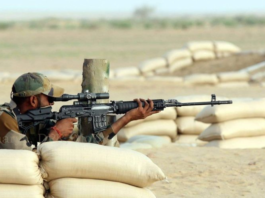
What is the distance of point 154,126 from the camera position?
895 cm

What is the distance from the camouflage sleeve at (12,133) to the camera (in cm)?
445

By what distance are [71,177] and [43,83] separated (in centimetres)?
70

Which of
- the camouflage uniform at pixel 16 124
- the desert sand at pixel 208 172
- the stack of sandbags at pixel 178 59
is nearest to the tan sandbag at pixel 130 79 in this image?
the stack of sandbags at pixel 178 59

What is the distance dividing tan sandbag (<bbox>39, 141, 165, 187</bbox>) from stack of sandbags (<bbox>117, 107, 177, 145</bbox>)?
14.0 feet

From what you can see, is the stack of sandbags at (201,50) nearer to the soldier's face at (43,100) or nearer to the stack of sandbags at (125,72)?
the stack of sandbags at (125,72)

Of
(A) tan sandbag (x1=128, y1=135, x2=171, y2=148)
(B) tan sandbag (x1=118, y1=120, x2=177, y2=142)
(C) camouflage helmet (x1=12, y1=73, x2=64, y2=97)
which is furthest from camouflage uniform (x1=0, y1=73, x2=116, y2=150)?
(B) tan sandbag (x1=118, y1=120, x2=177, y2=142)

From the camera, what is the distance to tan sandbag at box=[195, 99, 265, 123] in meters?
8.07

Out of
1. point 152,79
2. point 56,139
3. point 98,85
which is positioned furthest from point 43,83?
point 152,79

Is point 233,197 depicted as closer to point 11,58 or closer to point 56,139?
point 56,139

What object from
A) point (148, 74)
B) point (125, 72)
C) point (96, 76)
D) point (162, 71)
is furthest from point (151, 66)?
point (96, 76)

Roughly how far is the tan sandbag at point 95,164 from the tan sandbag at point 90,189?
32 mm

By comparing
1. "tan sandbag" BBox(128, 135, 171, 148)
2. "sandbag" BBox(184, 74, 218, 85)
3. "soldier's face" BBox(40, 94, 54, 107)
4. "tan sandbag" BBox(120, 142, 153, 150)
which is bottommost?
"tan sandbag" BBox(120, 142, 153, 150)

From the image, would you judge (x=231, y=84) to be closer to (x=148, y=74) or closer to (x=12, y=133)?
(x=148, y=74)

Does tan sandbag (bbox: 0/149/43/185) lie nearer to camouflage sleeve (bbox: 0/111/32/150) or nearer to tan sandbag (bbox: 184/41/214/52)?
camouflage sleeve (bbox: 0/111/32/150)
